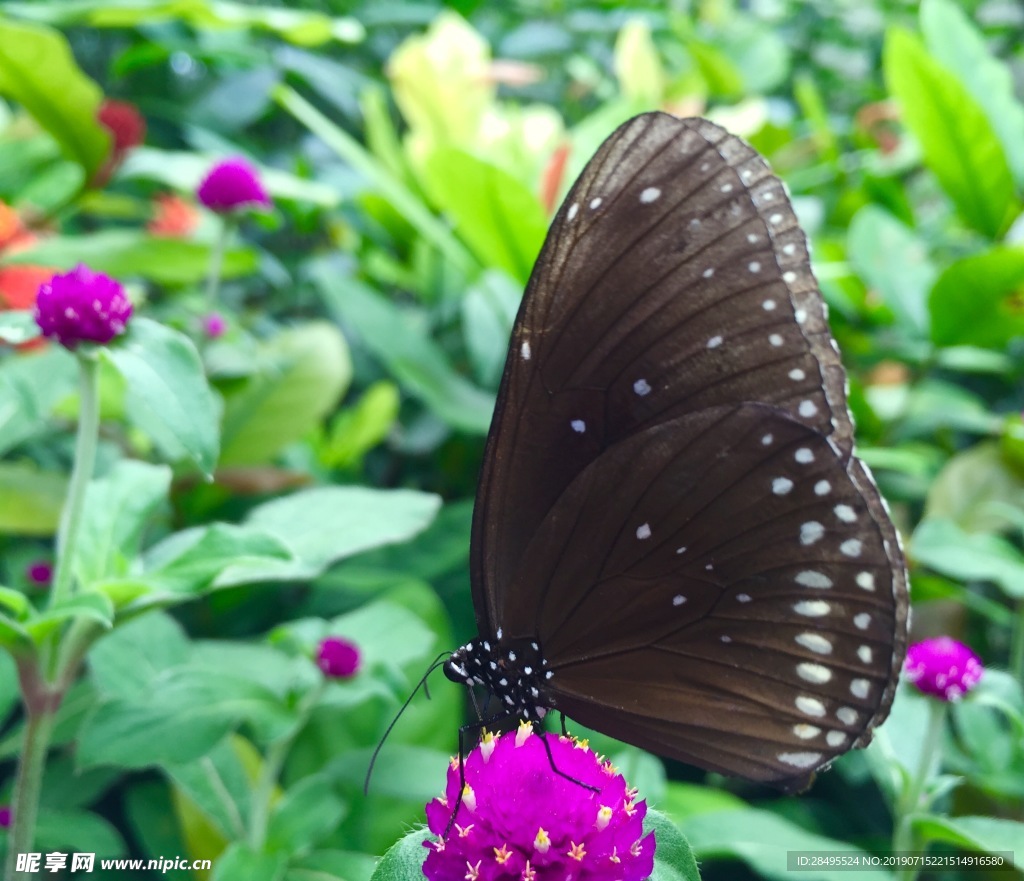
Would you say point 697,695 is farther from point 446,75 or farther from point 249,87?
point 249,87

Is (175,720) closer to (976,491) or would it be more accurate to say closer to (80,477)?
(80,477)

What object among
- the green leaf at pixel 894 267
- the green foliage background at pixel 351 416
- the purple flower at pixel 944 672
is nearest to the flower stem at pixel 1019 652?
the green foliage background at pixel 351 416

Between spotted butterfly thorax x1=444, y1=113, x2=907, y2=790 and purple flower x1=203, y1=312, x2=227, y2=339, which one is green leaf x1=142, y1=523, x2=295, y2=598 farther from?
purple flower x1=203, y1=312, x2=227, y2=339

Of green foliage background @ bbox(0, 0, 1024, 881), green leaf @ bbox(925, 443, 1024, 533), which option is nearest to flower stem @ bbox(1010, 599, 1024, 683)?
green foliage background @ bbox(0, 0, 1024, 881)

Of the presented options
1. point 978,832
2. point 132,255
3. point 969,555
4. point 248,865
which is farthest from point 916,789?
point 132,255

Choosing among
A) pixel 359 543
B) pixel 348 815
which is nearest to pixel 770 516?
pixel 359 543

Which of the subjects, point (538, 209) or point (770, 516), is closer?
point (770, 516)
